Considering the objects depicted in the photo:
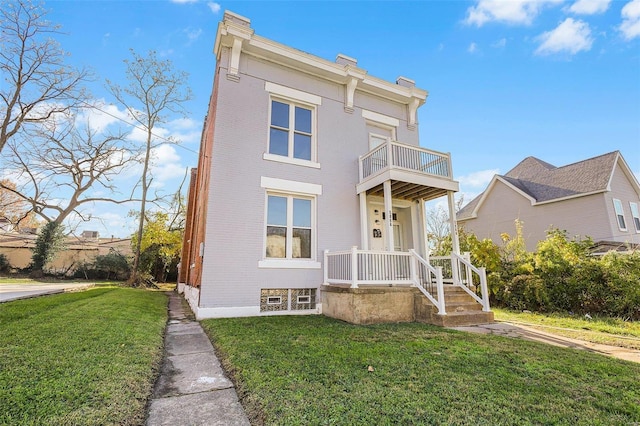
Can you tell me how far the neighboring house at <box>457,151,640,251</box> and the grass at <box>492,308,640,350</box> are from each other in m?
6.81

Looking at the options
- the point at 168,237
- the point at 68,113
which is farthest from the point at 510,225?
the point at 68,113

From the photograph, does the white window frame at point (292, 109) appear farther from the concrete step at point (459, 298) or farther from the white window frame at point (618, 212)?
the white window frame at point (618, 212)

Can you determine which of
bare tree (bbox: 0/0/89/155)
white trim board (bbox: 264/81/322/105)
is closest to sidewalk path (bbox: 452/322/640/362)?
white trim board (bbox: 264/81/322/105)

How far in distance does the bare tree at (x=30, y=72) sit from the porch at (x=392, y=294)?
1585 centimetres

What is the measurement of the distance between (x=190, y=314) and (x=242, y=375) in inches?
207

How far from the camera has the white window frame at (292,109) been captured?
813 cm

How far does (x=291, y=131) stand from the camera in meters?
8.50

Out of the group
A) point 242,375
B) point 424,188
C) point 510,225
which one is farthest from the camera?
point 510,225

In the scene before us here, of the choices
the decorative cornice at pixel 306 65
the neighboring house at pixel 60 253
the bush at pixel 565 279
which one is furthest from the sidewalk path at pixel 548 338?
the neighboring house at pixel 60 253

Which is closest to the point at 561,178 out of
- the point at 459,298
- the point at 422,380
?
the point at 459,298

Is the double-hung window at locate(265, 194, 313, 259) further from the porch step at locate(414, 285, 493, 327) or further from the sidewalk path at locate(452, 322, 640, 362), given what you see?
the sidewalk path at locate(452, 322, 640, 362)

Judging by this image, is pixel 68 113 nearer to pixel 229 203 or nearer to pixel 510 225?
pixel 229 203

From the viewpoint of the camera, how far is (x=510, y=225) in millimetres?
16359

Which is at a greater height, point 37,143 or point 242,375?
point 37,143
